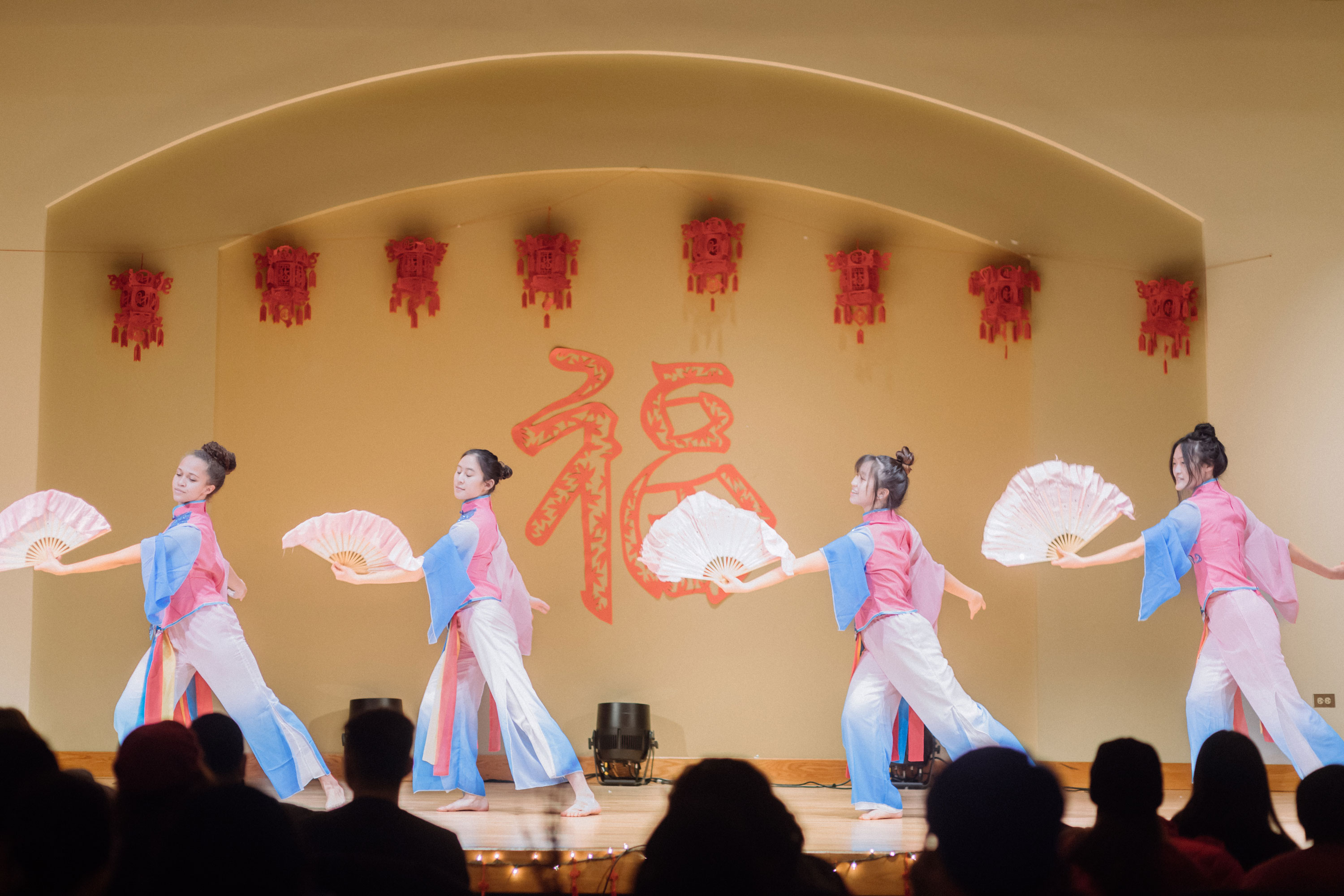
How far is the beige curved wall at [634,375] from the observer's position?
5254mm

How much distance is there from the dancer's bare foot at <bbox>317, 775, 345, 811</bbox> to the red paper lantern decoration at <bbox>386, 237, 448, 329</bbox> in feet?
7.39

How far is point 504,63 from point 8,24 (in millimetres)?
2277

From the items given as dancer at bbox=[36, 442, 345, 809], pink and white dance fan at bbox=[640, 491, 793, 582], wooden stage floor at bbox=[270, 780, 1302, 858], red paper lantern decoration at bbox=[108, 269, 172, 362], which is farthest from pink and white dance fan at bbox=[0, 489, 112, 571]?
pink and white dance fan at bbox=[640, 491, 793, 582]

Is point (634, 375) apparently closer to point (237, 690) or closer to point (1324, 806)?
point (237, 690)

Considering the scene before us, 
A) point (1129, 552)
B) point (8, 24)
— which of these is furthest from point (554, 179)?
point (1129, 552)

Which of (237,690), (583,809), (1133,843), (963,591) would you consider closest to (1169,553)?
(963,591)

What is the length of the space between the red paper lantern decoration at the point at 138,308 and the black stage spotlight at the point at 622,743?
9.20 feet

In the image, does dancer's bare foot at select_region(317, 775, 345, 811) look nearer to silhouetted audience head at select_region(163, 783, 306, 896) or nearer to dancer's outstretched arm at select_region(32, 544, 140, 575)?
dancer's outstretched arm at select_region(32, 544, 140, 575)

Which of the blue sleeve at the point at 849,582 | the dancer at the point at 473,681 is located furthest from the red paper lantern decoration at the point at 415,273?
the blue sleeve at the point at 849,582

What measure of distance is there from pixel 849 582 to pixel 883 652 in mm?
289

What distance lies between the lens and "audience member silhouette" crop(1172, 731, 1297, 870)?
6.67 feet

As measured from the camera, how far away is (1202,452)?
421 cm

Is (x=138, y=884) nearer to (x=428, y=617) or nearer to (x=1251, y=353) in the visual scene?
(x=428, y=617)

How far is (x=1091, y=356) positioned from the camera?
5355 mm
